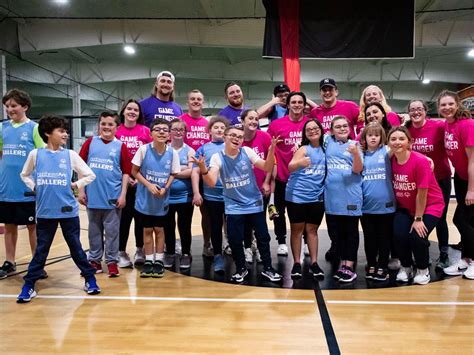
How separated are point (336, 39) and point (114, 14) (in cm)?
618

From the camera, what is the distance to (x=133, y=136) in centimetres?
358

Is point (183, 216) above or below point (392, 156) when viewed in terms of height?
below

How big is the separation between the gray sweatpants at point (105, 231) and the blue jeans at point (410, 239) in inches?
88.8

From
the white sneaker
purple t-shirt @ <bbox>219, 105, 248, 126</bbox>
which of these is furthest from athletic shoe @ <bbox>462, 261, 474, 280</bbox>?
purple t-shirt @ <bbox>219, 105, 248, 126</bbox>

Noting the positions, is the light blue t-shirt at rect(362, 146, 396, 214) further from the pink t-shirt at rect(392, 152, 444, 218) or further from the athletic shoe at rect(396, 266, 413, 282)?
the athletic shoe at rect(396, 266, 413, 282)

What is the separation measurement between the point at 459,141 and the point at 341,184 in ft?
3.38

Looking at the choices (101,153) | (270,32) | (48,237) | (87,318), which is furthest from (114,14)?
(87,318)

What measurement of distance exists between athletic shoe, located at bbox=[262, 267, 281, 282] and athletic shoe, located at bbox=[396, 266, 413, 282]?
94 centimetres

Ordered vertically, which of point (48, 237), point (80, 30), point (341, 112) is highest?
point (80, 30)

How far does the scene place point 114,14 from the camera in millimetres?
10242

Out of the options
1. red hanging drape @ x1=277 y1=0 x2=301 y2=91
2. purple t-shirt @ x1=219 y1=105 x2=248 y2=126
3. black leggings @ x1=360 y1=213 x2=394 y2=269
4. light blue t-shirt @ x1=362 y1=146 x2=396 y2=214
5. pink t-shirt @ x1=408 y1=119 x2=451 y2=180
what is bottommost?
black leggings @ x1=360 y1=213 x2=394 y2=269

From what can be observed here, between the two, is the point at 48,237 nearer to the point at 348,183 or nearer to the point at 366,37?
the point at 348,183

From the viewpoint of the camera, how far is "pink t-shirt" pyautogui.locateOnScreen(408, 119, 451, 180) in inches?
131

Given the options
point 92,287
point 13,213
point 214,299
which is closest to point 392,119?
point 214,299
